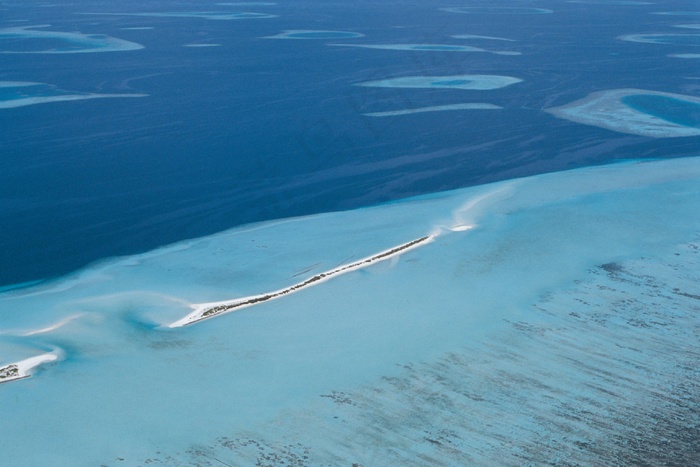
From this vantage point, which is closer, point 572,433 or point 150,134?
point 572,433

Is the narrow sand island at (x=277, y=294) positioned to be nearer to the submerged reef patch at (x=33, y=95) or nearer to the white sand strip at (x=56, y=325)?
the white sand strip at (x=56, y=325)

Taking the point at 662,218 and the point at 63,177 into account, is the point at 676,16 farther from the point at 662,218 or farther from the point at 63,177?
the point at 63,177

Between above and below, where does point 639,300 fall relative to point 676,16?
below

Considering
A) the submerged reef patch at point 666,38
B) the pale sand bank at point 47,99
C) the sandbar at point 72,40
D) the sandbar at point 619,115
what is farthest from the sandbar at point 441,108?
the submerged reef patch at point 666,38

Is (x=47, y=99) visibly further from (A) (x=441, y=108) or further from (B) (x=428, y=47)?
(B) (x=428, y=47)

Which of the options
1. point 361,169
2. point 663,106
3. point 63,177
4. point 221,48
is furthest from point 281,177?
point 221,48

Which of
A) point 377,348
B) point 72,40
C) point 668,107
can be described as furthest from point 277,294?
point 72,40
